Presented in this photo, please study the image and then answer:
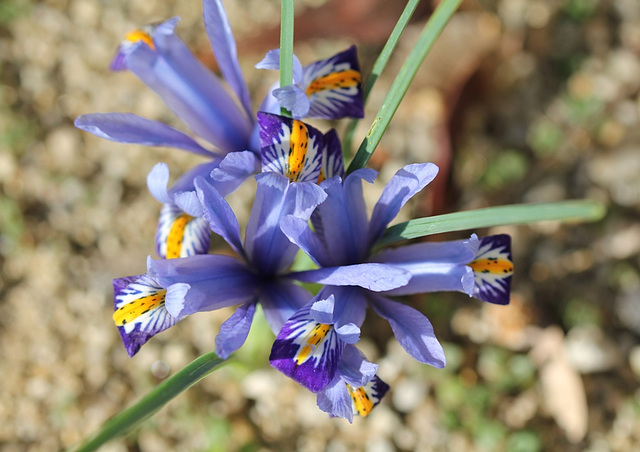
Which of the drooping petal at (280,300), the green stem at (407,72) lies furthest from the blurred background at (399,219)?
the green stem at (407,72)

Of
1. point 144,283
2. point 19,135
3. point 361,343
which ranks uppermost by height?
point 144,283

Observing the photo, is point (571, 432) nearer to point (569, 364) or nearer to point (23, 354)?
point (569, 364)

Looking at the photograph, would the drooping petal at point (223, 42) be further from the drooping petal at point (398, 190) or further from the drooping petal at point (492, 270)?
the drooping petal at point (492, 270)

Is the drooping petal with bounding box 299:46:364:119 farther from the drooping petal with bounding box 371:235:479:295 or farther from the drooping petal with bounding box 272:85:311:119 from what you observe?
the drooping petal with bounding box 371:235:479:295

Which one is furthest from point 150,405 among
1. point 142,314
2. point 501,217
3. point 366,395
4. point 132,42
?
point 132,42

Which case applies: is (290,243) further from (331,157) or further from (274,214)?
(331,157)

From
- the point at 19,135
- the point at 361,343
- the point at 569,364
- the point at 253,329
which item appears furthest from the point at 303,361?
the point at 19,135

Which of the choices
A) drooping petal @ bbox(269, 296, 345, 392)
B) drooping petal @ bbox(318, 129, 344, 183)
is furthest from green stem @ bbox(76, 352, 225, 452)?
drooping petal @ bbox(318, 129, 344, 183)
